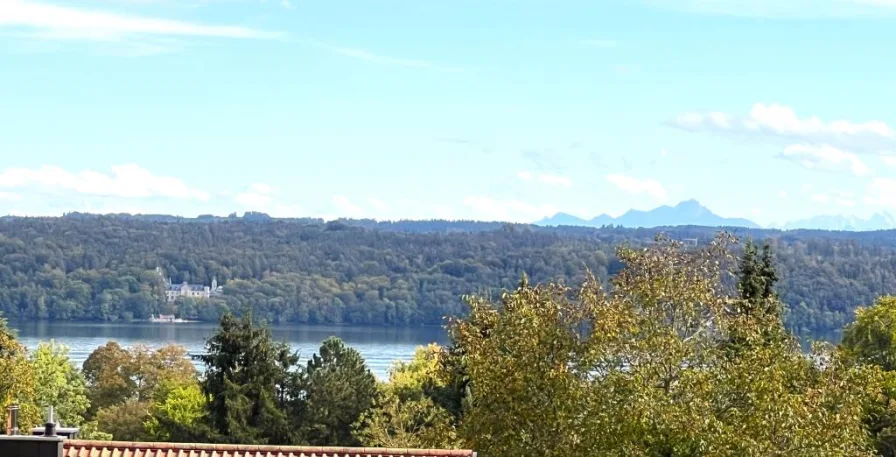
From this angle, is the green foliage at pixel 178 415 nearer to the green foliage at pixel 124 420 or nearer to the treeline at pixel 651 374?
the green foliage at pixel 124 420

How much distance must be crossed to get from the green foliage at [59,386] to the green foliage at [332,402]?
50.1 ft

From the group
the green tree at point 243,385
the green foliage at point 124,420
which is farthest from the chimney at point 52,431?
the green foliage at point 124,420

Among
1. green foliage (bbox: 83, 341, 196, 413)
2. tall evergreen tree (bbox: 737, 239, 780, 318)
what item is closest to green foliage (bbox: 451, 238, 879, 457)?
tall evergreen tree (bbox: 737, 239, 780, 318)

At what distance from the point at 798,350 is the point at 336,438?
1227 inches

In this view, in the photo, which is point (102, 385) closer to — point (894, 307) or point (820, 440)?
point (894, 307)

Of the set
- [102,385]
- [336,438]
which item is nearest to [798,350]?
[336,438]

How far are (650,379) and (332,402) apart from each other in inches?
1411

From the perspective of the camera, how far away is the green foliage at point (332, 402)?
70.3 metres

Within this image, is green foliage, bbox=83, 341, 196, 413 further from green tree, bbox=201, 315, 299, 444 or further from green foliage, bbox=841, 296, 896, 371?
green foliage, bbox=841, 296, 896, 371

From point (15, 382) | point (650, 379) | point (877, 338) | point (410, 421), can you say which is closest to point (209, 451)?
point (650, 379)

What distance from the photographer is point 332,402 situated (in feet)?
234

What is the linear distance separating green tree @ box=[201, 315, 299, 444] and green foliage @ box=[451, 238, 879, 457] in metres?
25.7

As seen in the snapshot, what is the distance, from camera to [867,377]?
40688 millimetres

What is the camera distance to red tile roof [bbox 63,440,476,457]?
2280 centimetres
